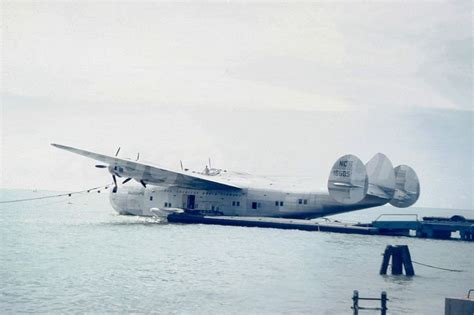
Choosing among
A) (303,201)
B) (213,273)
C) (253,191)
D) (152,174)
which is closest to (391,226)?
(303,201)

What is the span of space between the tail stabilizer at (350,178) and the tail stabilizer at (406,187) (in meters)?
7.24

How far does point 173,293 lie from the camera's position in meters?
28.5

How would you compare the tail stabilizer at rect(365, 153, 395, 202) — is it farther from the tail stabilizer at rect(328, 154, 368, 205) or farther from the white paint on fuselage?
the tail stabilizer at rect(328, 154, 368, 205)

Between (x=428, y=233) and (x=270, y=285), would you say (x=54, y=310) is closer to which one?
(x=270, y=285)

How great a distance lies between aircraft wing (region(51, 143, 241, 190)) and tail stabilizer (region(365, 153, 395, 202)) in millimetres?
15058

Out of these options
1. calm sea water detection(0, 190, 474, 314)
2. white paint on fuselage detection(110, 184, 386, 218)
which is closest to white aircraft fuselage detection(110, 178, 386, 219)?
white paint on fuselage detection(110, 184, 386, 218)

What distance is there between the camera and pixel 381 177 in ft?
194

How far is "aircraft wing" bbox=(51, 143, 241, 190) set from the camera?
65438 millimetres

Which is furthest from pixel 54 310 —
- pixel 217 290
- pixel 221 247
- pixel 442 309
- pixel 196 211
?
pixel 196 211

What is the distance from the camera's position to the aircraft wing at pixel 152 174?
65438 mm

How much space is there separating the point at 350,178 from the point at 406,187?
950 centimetres

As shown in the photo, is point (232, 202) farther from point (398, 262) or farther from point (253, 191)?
point (398, 262)

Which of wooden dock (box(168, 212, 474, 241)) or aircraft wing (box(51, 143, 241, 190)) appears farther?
aircraft wing (box(51, 143, 241, 190))

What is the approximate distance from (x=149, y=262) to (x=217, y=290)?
34.3 ft
